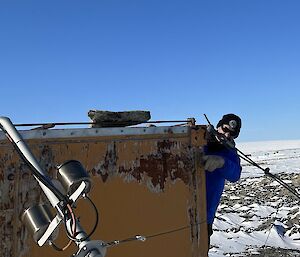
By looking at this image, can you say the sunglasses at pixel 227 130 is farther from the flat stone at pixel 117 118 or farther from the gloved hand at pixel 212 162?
the flat stone at pixel 117 118

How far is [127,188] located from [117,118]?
0.69 metres

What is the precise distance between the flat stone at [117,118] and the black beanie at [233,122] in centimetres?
85

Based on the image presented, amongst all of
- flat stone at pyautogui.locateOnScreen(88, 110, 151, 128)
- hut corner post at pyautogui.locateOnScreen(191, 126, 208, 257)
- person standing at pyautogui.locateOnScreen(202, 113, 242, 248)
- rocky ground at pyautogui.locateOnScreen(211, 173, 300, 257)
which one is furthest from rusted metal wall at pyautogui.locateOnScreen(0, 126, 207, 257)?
rocky ground at pyautogui.locateOnScreen(211, 173, 300, 257)

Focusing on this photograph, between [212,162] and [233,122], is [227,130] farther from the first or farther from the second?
[212,162]

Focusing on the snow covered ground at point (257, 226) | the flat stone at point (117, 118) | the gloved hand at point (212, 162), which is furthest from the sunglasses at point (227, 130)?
the snow covered ground at point (257, 226)

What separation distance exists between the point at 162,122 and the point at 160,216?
31.4 inches

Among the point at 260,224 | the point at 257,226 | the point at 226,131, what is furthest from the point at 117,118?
the point at 260,224

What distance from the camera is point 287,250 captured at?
30.7 ft

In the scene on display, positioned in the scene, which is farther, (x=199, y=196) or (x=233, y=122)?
(x=233, y=122)

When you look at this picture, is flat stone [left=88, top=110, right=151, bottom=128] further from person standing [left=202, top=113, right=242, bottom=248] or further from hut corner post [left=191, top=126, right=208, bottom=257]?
person standing [left=202, top=113, right=242, bottom=248]

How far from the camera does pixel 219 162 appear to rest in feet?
14.3

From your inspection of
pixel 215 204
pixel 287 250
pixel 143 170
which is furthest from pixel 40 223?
pixel 287 250

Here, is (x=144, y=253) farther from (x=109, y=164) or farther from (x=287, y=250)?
(x=287, y=250)

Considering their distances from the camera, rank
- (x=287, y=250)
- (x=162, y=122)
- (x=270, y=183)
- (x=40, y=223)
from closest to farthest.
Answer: (x=40, y=223) < (x=162, y=122) < (x=287, y=250) < (x=270, y=183)
